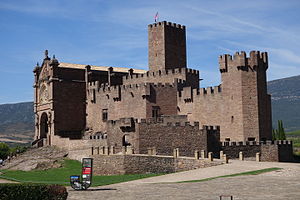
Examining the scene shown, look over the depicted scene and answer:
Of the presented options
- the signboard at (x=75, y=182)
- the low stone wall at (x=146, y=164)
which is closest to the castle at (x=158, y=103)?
the low stone wall at (x=146, y=164)

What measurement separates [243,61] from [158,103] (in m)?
11.6

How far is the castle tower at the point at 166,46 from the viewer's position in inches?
2189

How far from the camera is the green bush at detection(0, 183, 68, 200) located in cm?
1848

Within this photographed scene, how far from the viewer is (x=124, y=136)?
1655 inches

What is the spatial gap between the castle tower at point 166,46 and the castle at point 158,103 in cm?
12

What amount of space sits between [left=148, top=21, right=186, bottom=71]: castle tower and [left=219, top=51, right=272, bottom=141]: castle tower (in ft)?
41.2

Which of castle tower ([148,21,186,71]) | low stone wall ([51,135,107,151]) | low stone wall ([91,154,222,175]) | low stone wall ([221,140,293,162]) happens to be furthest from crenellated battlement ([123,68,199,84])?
low stone wall ([91,154,222,175])

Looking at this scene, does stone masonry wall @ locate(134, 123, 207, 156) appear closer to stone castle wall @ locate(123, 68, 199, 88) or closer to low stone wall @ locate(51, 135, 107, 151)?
low stone wall @ locate(51, 135, 107, 151)

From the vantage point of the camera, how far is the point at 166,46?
183 ft

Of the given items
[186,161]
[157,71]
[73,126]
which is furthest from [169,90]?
[186,161]

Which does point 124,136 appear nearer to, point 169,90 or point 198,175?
point 169,90

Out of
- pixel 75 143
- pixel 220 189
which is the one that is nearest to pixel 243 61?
pixel 75 143

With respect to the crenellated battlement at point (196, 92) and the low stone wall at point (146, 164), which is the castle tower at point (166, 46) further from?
the low stone wall at point (146, 164)

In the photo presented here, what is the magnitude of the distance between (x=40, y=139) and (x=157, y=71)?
17.6m
